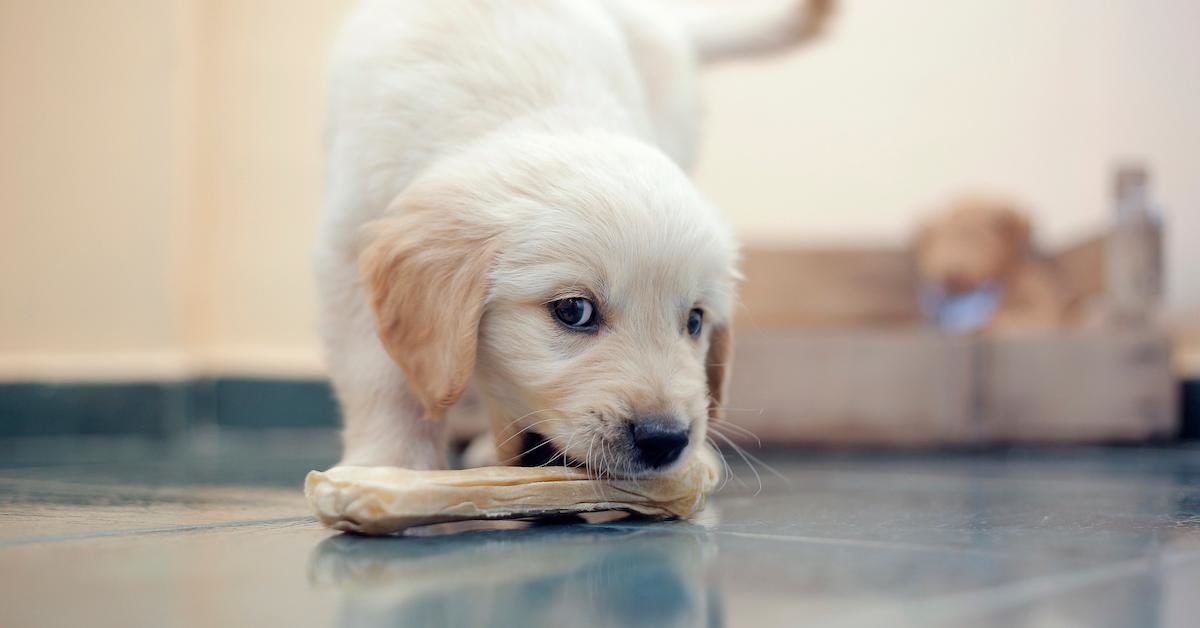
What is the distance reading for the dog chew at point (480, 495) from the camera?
4.95ft

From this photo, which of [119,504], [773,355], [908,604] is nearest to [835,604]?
[908,604]

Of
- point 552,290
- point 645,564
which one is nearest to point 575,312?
point 552,290

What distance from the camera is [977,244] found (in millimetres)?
4598

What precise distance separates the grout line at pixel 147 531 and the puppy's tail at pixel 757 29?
214cm

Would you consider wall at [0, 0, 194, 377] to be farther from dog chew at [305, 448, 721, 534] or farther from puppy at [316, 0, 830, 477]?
dog chew at [305, 448, 721, 534]

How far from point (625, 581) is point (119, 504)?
4.10 ft

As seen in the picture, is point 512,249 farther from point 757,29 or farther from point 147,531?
point 757,29

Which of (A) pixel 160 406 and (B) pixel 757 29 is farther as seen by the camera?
(A) pixel 160 406

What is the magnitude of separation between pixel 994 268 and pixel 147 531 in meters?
3.89

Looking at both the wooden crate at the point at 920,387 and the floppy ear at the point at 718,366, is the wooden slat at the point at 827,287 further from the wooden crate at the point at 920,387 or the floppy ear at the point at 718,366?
the floppy ear at the point at 718,366

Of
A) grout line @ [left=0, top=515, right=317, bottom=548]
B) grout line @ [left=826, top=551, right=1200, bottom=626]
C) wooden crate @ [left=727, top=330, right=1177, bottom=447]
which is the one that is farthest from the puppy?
wooden crate @ [left=727, top=330, right=1177, bottom=447]

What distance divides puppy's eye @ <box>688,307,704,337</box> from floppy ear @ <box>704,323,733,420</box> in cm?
12

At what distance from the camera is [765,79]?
5.46 metres

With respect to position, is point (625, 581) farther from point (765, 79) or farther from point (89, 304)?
point (765, 79)
